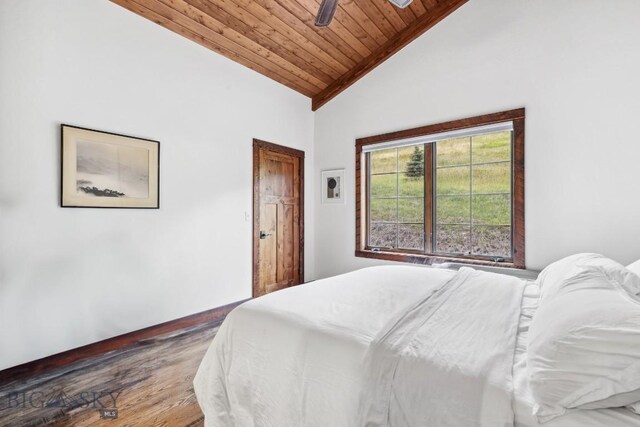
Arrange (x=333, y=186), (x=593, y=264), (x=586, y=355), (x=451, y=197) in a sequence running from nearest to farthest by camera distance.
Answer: (x=586, y=355) < (x=593, y=264) < (x=451, y=197) < (x=333, y=186)

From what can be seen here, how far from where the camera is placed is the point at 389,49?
376cm

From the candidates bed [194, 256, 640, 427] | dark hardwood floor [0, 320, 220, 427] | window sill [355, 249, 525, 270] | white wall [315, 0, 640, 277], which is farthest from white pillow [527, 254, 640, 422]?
window sill [355, 249, 525, 270]

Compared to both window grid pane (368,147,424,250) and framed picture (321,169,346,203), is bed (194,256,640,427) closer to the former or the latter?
window grid pane (368,147,424,250)

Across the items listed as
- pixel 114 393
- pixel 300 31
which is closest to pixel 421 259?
pixel 300 31

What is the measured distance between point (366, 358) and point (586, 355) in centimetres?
62

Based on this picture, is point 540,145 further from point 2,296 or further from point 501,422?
point 2,296

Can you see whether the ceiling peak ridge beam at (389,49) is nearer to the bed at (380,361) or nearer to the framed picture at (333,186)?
the framed picture at (333,186)

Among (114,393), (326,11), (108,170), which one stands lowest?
(114,393)

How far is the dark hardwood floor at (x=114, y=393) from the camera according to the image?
168 cm

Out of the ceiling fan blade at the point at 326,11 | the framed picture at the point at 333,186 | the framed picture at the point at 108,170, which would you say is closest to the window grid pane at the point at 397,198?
the framed picture at the point at 333,186

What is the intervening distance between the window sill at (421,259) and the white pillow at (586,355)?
2233mm

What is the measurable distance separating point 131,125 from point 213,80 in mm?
1071

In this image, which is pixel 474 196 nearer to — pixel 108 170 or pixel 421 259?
pixel 421 259

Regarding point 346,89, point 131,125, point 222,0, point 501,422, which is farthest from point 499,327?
point 346,89
